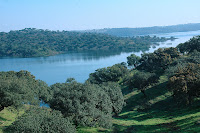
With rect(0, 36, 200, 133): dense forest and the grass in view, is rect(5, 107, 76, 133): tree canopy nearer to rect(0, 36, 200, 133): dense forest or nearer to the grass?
rect(0, 36, 200, 133): dense forest

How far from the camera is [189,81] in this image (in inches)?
1077

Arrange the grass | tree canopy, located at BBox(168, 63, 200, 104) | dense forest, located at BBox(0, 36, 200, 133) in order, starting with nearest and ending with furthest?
dense forest, located at BBox(0, 36, 200, 133), the grass, tree canopy, located at BBox(168, 63, 200, 104)

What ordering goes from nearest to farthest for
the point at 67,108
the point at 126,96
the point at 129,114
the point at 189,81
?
the point at 67,108
the point at 189,81
the point at 129,114
the point at 126,96

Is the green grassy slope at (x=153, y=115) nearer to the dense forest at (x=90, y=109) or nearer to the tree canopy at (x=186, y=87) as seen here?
the dense forest at (x=90, y=109)

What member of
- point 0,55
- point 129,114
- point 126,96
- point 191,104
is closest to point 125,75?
point 126,96

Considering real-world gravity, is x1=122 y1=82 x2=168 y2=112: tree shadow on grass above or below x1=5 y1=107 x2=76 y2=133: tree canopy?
below

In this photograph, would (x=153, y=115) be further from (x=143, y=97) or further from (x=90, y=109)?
(x=90, y=109)

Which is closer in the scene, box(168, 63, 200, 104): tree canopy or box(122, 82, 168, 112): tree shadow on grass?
box(168, 63, 200, 104): tree canopy

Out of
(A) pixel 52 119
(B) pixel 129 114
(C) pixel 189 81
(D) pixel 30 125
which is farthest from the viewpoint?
(B) pixel 129 114

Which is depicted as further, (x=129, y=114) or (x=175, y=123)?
(x=129, y=114)

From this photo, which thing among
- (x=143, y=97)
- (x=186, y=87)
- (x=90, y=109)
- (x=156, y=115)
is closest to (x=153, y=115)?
(x=156, y=115)

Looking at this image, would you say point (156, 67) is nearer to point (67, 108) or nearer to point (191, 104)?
point (191, 104)

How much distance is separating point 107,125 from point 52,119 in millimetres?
8043

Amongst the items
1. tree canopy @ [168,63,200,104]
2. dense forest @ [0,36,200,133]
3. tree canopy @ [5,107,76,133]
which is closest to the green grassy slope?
dense forest @ [0,36,200,133]
